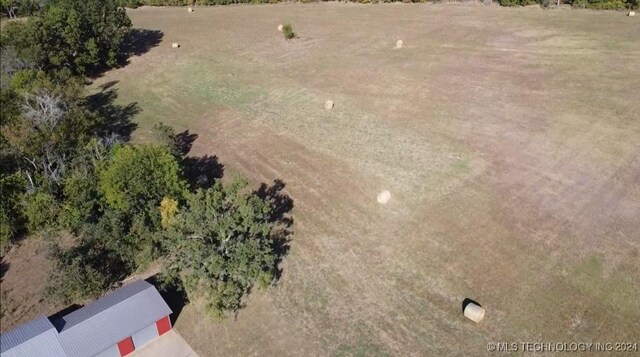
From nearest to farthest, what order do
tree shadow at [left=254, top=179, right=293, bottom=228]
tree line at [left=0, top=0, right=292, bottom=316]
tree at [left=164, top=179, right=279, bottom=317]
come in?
tree at [left=164, top=179, right=279, bottom=317], tree line at [left=0, top=0, right=292, bottom=316], tree shadow at [left=254, top=179, right=293, bottom=228]

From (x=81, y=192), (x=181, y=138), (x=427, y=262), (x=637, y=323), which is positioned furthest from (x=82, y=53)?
(x=637, y=323)

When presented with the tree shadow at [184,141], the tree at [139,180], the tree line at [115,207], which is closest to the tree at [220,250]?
the tree line at [115,207]

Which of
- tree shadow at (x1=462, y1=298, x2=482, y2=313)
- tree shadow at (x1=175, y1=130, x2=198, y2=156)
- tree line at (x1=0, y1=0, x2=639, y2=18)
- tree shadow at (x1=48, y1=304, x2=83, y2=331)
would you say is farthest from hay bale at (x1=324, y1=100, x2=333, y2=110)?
tree line at (x1=0, y1=0, x2=639, y2=18)

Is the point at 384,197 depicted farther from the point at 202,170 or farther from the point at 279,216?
the point at 202,170

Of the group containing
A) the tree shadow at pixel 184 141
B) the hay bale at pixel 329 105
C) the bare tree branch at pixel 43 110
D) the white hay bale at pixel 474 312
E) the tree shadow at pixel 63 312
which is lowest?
the white hay bale at pixel 474 312

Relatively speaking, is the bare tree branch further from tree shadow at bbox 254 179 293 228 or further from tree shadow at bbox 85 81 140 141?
tree shadow at bbox 254 179 293 228

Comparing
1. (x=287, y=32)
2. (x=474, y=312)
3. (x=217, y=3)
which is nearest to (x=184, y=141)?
(x=287, y=32)

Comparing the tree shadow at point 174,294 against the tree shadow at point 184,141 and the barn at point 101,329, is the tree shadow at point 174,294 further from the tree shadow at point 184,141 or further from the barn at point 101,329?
the tree shadow at point 184,141
